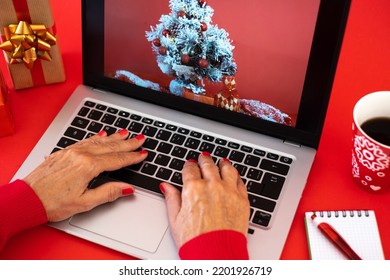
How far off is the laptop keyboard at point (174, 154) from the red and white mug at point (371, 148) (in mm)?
114

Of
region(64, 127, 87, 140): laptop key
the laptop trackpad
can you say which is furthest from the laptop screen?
the laptop trackpad

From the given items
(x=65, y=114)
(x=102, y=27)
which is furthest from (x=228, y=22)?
(x=65, y=114)

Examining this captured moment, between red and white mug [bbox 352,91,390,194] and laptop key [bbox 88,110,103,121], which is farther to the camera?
laptop key [bbox 88,110,103,121]

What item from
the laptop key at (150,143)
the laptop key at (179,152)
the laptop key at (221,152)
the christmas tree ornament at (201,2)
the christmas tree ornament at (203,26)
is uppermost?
the christmas tree ornament at (201,2)

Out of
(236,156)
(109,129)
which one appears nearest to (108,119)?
(109,129)

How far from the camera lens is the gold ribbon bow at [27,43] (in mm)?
Answer: 1052

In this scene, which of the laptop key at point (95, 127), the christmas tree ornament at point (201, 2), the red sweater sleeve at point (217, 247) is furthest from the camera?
the laptop key at point (95, 127)

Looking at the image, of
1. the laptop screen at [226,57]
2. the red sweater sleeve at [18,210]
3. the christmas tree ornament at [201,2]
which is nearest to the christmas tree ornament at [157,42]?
the laptop screen at [226,57]

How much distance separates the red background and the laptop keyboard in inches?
3.3

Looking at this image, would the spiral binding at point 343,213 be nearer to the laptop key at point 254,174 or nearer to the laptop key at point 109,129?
the laptop key at point 254,174

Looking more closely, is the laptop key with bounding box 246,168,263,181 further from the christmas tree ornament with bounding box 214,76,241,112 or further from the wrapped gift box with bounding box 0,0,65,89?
the wrapped gift box with bounding box 0,0,65,89

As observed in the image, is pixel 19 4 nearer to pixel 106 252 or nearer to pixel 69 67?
pixel 69 67

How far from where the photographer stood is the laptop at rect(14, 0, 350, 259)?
0.92 meters

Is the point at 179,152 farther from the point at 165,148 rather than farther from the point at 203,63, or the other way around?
the point at 203,63
